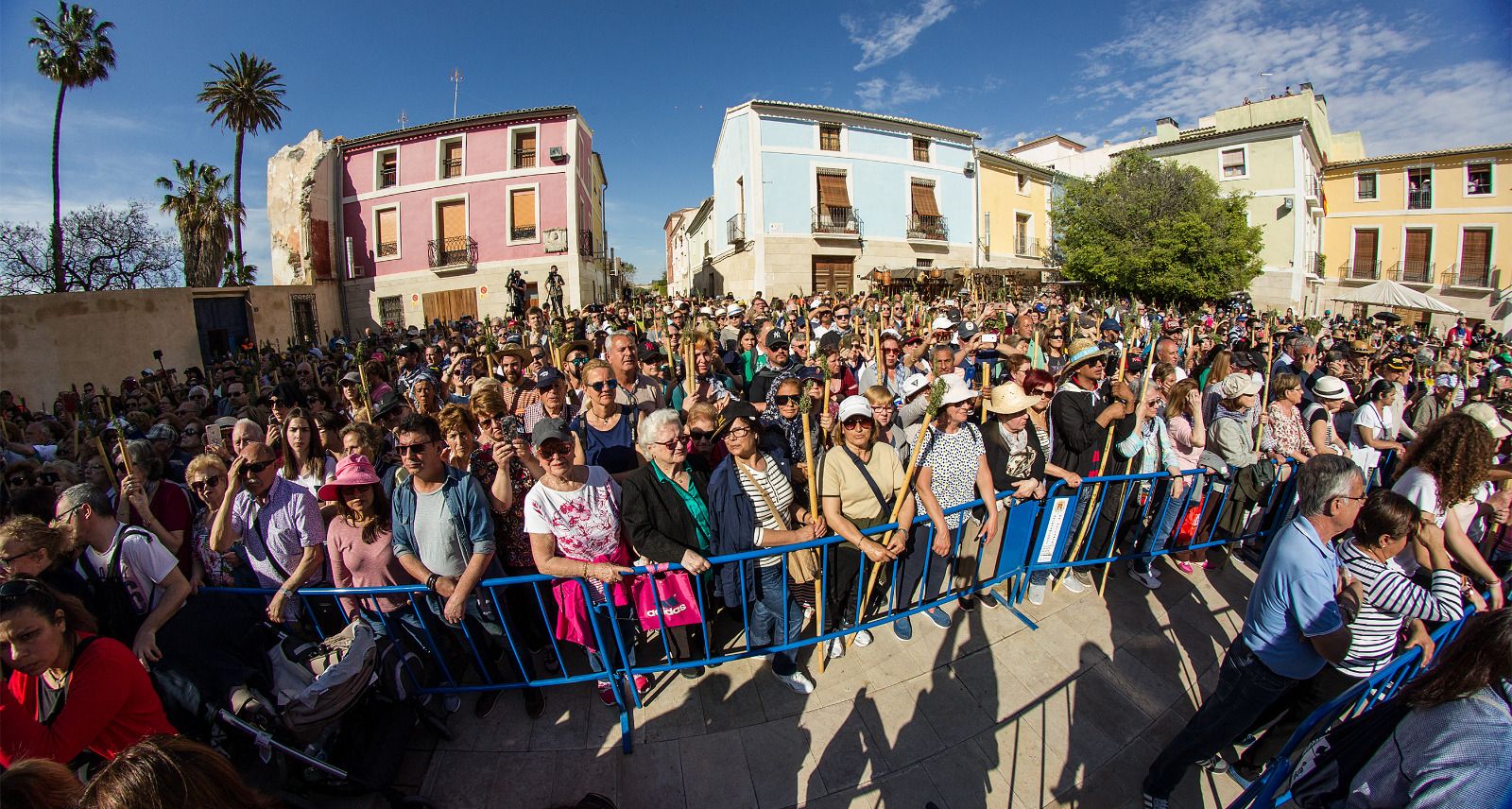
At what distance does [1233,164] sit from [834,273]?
67.2 feet

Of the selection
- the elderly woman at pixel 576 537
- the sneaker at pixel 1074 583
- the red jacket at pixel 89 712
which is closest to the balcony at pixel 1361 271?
the sneaker at pixel 1074 583

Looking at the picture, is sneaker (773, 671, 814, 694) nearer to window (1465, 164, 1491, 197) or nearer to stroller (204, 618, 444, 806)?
stroller (204, 618, 444, 806)

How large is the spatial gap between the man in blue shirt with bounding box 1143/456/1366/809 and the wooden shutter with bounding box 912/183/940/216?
22.9m

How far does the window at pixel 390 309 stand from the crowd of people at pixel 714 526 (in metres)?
20.3

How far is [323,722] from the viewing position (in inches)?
96.4

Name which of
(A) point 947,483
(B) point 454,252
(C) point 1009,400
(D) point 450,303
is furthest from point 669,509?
(B) point 454,252

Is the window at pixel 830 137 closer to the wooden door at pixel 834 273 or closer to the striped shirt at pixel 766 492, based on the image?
the wooden door at pixel 834 273

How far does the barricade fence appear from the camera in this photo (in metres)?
3.07

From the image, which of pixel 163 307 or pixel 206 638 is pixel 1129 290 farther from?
pixel 163 307

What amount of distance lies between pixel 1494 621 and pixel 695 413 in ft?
10.7

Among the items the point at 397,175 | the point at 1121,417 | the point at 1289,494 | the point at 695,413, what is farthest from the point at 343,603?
the point at 397,175

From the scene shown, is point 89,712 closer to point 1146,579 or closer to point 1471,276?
point 1146,579

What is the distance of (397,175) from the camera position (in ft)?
74.2

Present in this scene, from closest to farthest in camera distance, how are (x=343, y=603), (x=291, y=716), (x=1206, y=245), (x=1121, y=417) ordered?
(x=291, y=716), (x=343, y=603), (x=1121, y=417), (x=1206, y=245)
